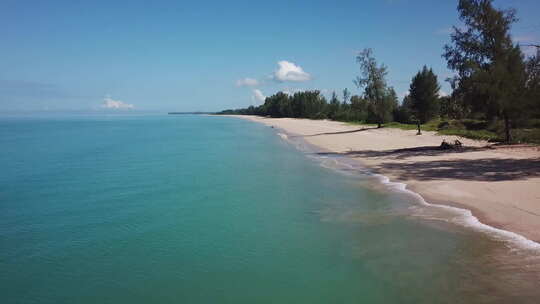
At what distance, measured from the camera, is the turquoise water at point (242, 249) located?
888 cm

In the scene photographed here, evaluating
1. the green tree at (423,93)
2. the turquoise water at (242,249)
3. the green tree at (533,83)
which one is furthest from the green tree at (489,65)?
the green tree at (423,93)

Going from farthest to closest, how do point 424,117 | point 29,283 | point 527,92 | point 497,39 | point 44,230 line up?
1. point 424,117
2. point 497,39
3. point 527,92
4. point 44,230
5. point 29,283

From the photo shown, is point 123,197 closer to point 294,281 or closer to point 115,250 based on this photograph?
point 115,250

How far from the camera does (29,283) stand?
31.7 ft

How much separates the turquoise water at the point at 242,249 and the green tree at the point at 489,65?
12.8 m

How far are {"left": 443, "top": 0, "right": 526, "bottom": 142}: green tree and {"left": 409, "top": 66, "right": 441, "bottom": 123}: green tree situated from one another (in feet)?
76.6

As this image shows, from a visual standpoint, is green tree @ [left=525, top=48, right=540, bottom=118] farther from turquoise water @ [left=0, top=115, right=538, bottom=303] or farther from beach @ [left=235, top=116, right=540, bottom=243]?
turquoise water @ [left=0, top=115, right=538, bottom=303]

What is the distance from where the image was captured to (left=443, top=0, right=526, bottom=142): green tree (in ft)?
86.1

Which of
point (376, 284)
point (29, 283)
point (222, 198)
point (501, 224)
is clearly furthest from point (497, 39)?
point (29, 283)

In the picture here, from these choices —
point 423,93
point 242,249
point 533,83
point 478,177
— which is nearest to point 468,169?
point 478,177

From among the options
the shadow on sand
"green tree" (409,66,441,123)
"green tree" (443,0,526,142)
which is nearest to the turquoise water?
the shadow on sand

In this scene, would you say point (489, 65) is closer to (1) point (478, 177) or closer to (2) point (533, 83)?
(2) point (533, 83)

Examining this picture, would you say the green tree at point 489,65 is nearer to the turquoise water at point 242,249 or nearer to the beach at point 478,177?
the beach at point 478,177

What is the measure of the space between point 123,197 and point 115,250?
740 cm
